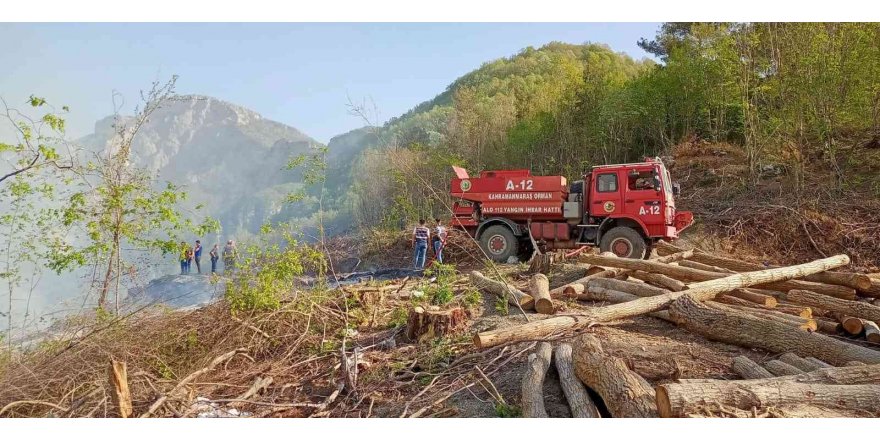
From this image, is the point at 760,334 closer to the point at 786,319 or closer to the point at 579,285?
the point at 786,319

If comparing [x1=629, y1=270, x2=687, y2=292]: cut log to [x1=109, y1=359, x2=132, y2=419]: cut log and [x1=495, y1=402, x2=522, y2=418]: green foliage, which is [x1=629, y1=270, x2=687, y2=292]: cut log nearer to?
[x1=495, y1=402, x2=522, y2=418]: green foliage

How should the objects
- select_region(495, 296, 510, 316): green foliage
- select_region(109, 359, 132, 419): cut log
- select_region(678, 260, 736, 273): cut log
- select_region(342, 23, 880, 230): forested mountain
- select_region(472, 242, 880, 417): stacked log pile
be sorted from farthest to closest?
select_region(342, 23, 880, 230): forested mountain, select_region(678, 260, 736, 273): cut log, select_region(495, 296, 510, 316): green foliage, select_region(109, 359, 132, 419): cut log, select_region(472, 242, 880, 417): stacked log pile

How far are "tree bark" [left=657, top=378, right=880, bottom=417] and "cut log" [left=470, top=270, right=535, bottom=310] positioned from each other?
2.76 metres

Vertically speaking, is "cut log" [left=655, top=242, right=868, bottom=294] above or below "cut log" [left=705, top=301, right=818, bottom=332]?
above

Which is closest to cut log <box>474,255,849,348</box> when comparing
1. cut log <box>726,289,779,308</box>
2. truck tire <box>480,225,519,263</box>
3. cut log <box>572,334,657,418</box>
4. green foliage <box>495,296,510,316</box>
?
cut log <box>726,289,779,308</box>

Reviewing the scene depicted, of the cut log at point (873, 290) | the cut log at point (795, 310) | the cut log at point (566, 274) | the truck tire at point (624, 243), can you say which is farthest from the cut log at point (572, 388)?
the truck tire at point (624, 243)

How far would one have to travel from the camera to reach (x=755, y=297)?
7.07 m

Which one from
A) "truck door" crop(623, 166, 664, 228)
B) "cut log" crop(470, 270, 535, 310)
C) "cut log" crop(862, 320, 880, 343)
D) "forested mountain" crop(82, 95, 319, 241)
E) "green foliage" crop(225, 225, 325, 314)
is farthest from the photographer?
"forested mountain" crop(82, 95, 319, 241)

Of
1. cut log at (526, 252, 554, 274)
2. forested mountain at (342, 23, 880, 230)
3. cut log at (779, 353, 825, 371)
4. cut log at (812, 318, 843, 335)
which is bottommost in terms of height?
cut log at (812, 318, 843, 335)

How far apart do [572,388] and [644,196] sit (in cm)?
758

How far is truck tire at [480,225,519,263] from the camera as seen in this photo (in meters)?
11.9

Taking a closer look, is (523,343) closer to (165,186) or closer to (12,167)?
(165,186)

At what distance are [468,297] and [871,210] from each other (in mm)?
11108

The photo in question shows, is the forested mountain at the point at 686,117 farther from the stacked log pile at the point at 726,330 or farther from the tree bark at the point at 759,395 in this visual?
the tree bark at the point at 759,395
